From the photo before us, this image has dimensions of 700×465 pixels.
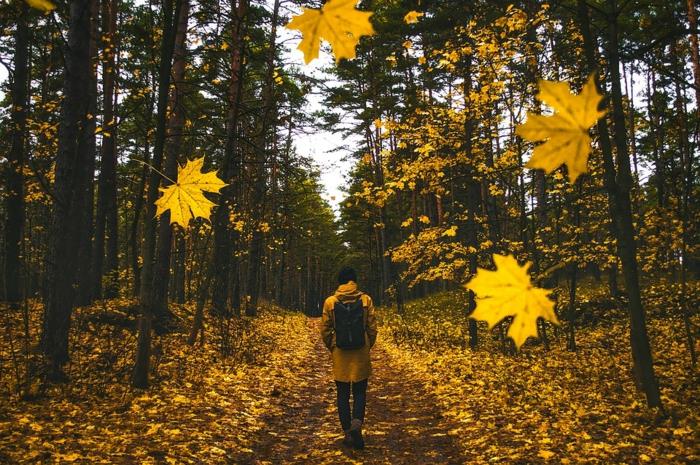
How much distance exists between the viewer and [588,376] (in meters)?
6.69

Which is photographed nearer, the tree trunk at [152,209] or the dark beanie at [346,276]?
the dark beanie at [346,276]

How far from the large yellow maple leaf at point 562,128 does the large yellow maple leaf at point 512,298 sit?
0.25 meters

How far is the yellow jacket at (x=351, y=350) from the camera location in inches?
188

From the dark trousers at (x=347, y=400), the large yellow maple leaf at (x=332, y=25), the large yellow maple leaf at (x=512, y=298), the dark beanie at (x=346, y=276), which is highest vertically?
the large yellow maple leaf at (x=332, y=25)

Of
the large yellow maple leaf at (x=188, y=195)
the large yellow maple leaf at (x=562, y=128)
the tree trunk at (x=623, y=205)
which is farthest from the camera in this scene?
the tree trunk at (x=623, y=205)

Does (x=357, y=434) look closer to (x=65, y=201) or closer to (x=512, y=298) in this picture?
(x=512, y=298)

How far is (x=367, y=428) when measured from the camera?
217 inches

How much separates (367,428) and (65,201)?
492 cm

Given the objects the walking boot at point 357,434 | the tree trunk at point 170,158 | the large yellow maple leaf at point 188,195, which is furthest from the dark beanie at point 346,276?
the large yellow maple leaf at point 188,195

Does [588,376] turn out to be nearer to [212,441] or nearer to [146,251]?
[212,441]

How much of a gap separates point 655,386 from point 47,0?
6.05 m

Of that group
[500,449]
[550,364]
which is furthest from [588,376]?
[500,449]

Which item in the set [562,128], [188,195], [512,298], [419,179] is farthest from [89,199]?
[562,128]

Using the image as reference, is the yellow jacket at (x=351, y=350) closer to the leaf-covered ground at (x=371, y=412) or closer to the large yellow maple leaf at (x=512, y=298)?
the leaf-covered ground at (x=371, y=412)
